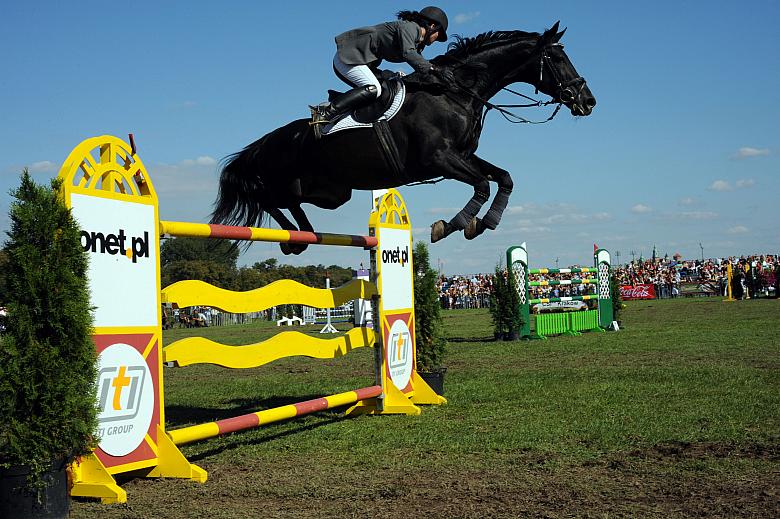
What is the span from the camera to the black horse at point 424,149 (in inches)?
235

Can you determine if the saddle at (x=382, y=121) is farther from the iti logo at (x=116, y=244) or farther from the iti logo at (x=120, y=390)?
the iti logo at (x=120, y=390)

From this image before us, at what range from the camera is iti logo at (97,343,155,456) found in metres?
4.14

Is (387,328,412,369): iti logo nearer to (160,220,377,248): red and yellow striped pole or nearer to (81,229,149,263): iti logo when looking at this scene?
(160,220,377,248): red and yellow striped pole

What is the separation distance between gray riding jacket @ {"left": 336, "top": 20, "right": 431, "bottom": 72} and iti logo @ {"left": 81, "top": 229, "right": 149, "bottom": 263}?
2.30 meters

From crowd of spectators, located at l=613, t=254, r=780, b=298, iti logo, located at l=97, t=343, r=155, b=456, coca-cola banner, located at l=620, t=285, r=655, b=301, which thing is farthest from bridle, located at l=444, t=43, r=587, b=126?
coca-cola banner, located at l=620, t=285, r=655, b=301

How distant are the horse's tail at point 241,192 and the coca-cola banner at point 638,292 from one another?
33410 millimetres

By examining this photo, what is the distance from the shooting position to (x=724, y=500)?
3541 mm

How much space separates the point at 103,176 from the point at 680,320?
1734cm

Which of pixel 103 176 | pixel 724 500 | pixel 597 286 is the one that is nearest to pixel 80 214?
pixel 103 176

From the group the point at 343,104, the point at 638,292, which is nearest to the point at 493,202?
the point at 343,104

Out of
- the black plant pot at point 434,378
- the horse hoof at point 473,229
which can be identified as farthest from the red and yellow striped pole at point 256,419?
the horse hoof at point 473,229

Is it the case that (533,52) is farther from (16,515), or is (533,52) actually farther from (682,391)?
(16,515)

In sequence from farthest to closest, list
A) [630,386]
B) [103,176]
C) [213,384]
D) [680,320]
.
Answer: [680,320]
[213,384]
[630,386]
[103,176]

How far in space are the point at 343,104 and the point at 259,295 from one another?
150 centimetres
